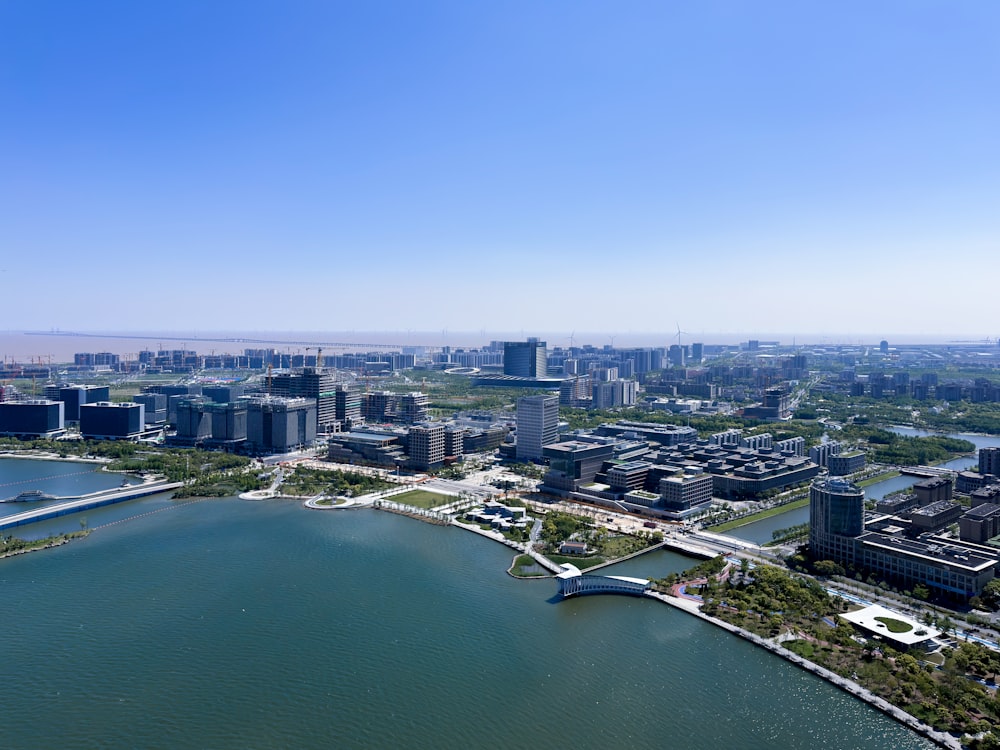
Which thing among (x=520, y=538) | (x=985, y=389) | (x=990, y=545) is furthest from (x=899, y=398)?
(x=520, y=538)

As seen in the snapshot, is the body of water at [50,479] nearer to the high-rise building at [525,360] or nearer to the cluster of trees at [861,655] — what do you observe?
the cluster of trees at [861,655]

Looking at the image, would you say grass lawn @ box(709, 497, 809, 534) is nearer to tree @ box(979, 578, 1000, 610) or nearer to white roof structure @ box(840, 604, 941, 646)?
white roof structure @ box(840, 604, 941, 646)

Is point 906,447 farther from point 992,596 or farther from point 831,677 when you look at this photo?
point 831,677

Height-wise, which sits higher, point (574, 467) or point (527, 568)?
point (574, 467)

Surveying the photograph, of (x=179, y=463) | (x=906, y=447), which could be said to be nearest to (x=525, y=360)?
(x=906, y=447)

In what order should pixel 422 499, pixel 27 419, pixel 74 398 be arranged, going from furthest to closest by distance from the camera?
pixel 74 398 < pixel 27 419 < pixel 422 499

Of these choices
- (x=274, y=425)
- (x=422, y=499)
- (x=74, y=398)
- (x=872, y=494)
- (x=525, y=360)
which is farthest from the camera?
(x=525, y=360)
